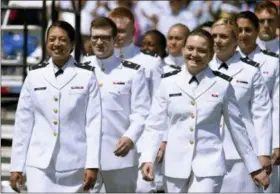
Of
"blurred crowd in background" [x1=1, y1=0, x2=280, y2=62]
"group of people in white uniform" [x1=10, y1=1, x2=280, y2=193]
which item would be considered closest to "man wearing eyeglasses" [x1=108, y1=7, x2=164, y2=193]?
"group of people in white uniform" [x1=10, y1=1, x2=280, y2=193]

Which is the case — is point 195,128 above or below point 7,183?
above

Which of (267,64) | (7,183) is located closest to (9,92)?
(7,183)

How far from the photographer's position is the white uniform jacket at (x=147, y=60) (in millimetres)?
11336

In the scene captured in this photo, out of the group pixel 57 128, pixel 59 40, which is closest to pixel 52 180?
pixel 57 128

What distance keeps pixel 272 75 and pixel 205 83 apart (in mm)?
Answer: 2189

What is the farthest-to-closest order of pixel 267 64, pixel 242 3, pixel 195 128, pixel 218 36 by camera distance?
pixel 242 3, pixel 267 64, pixel 218 36, pixel 195 128

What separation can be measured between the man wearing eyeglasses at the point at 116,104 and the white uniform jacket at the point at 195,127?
1.04 metres

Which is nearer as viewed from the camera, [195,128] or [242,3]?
[195,128]

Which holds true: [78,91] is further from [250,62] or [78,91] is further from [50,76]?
[250,62]

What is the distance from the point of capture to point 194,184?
8.77 m

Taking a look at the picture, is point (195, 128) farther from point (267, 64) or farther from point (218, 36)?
point (267, 64)

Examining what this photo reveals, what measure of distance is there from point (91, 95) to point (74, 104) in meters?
0.14

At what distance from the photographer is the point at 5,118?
530 inches

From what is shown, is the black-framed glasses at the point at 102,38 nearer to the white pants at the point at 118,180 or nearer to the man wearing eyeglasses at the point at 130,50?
the white pants at the point at 118,180
